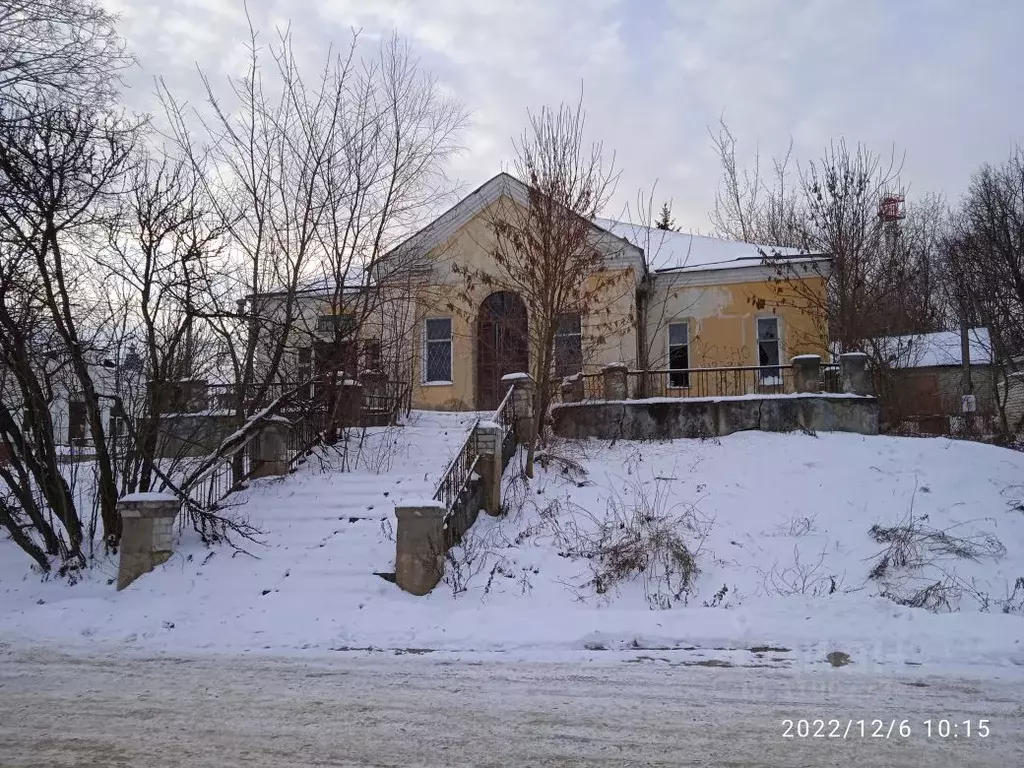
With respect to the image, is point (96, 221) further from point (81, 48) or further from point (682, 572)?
point (682, 572)

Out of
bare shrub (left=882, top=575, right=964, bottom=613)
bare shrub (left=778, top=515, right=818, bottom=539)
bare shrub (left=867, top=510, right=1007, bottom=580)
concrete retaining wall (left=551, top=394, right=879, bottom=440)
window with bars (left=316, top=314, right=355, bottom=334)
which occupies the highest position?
window with bars (left=316, top=314, right=355, bottom=334)

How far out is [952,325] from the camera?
37.4 metres

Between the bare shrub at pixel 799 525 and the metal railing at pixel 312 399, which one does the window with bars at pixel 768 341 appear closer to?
the bare shrub at pixel 799 525

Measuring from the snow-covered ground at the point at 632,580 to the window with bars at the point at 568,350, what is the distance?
7.47 feet

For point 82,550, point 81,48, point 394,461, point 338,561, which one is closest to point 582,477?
point 394,461

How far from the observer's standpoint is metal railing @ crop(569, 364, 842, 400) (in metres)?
15.7

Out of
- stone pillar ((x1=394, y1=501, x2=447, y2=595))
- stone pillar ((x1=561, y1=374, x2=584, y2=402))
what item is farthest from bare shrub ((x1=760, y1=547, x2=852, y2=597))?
stone pillar ((x1=561, y1=374, x2=584, y2=402))

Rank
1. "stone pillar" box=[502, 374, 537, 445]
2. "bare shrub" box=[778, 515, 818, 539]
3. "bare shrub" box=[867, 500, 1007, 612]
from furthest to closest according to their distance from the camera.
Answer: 1. "stone pillar" box=[502, 374, 537, 445]
2. "bare shrub" box=[778, 515, 818, 539]
3. "bare shrub" box=[867, 500, 1007, 612]

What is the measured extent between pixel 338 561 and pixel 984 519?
29.3 ft

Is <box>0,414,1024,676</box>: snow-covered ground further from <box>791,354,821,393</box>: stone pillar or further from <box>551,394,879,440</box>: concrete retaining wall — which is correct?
<box>791,354,821,393</box>: stone pillar

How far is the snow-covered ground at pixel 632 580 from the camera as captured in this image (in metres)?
7.23

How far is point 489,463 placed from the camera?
38.2 feet

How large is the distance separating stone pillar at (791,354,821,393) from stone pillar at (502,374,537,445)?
507 cm

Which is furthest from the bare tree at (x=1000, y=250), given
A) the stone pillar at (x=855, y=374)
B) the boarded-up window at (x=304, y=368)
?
the boarded-up window at (x=304, y=368)
